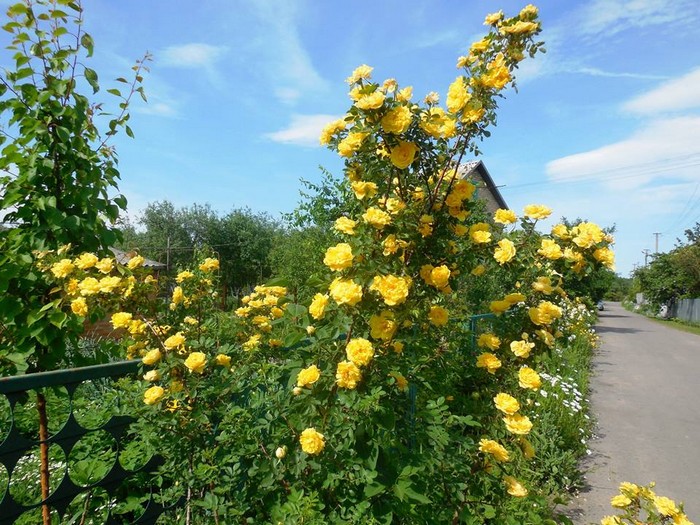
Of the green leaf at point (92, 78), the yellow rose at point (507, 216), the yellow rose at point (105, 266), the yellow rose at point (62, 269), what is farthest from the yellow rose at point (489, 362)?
the green leaf at point (92, 78)

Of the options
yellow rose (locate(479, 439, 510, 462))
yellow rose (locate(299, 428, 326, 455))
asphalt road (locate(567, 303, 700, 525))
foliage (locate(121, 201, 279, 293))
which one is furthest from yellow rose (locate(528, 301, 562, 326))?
foliage (locate(121, 201, 279, 293))

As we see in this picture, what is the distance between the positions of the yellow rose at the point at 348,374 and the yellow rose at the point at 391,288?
264mm

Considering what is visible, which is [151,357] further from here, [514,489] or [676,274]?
[676,274]

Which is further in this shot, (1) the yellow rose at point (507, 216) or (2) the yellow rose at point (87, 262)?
(1) the yellow rose at point (507, 216)

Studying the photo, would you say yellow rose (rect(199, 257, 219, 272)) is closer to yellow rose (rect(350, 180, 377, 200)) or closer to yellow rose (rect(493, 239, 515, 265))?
yellow rose (rect(350, 180, 377, 200))

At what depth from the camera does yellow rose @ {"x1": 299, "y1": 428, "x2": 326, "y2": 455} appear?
1.56 m

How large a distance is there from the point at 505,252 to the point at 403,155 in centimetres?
62

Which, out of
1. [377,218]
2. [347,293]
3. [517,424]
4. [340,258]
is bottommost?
[517,424]

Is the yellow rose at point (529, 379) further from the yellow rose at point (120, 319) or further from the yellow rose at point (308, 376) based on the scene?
the yellow rose at point (120, 319)

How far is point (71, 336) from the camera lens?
207 centimetres

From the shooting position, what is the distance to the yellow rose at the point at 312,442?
1558 millimetres

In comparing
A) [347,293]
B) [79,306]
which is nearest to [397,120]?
[347,293]

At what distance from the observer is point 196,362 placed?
1.67 metres

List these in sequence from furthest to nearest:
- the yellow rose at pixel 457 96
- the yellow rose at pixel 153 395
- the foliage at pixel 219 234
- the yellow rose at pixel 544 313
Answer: the foliage at pixel 219 234, the yellow rose at pixel 544 313, the yellow rose at pixel 457 96, the yellow rose at pixel 153 395
